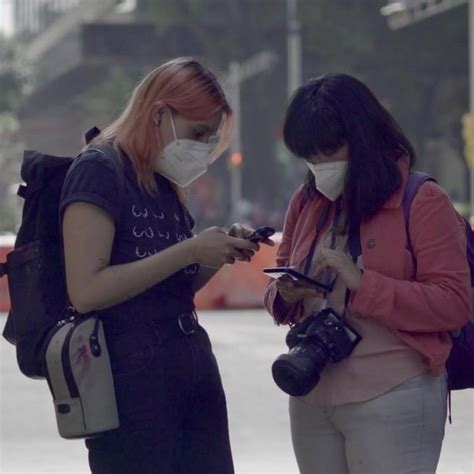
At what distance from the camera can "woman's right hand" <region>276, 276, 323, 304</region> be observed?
3.66m

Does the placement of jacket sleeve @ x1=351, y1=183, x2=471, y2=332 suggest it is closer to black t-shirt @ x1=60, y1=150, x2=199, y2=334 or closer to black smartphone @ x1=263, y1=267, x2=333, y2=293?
black smartphone @ x1=263, y1=267, x2=333, y2=293

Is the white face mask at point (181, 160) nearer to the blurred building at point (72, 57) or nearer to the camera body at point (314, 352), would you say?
the camera body at point (314, 352)

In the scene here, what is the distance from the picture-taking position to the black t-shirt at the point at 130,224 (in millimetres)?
3699

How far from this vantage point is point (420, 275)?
367 centimetres

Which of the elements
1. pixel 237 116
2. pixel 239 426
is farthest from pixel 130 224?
pixel 237 116

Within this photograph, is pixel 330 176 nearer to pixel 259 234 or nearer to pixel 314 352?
pixel 259 234

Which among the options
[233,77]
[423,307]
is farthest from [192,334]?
[233,77]

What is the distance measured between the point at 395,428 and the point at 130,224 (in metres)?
0.82

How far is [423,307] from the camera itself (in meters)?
3.62

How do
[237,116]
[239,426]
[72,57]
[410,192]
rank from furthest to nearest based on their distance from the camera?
1. [72,57]
2. [237,116]
3. [239,426]
4. [410,192]

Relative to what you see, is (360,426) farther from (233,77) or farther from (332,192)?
(233,77)

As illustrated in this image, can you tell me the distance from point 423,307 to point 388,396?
0.23m

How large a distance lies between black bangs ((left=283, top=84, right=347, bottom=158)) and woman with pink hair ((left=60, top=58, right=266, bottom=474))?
0.23 metres

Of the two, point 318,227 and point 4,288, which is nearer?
point 318,227
